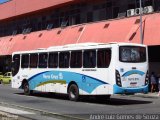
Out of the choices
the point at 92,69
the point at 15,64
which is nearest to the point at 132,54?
the point at 92,69

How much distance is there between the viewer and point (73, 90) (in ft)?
76.7

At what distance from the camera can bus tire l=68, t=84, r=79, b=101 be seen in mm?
23047

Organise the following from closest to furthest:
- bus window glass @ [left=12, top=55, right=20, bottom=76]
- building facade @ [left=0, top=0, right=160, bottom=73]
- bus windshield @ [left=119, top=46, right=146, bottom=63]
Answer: bus windshield @ [left=119, top=46, right=146, bottom=63] → bus window glass @ [left=12, top=55, right=20, bottom=76] → building facade @ [left=0, top=0, right=160, bottom=73]

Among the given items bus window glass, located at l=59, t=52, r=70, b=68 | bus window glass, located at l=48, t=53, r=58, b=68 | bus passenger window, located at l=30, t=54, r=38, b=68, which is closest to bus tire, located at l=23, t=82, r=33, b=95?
bus passenger window, located at l=30, t=54, r=38, b=68

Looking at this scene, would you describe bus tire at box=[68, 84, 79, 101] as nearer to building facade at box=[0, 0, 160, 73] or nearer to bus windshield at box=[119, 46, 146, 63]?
bus windshield at box=[119, 46, 146, 63]

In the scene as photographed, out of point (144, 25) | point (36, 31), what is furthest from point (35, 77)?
point (36, 31)

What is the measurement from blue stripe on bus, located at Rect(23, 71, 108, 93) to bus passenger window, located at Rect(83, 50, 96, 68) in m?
0.62

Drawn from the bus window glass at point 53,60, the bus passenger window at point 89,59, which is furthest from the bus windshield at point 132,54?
the bus window glass at point 53,60

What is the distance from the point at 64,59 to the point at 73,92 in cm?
200

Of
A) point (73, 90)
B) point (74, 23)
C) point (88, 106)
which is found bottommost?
point (88, 106)

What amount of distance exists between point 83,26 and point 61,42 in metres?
3.13

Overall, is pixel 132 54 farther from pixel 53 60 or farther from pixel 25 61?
pixel 25 61

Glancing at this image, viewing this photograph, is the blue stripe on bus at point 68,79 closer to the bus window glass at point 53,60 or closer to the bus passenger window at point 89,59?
the bus window glass at point 53,60

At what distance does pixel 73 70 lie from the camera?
23.2 metres
